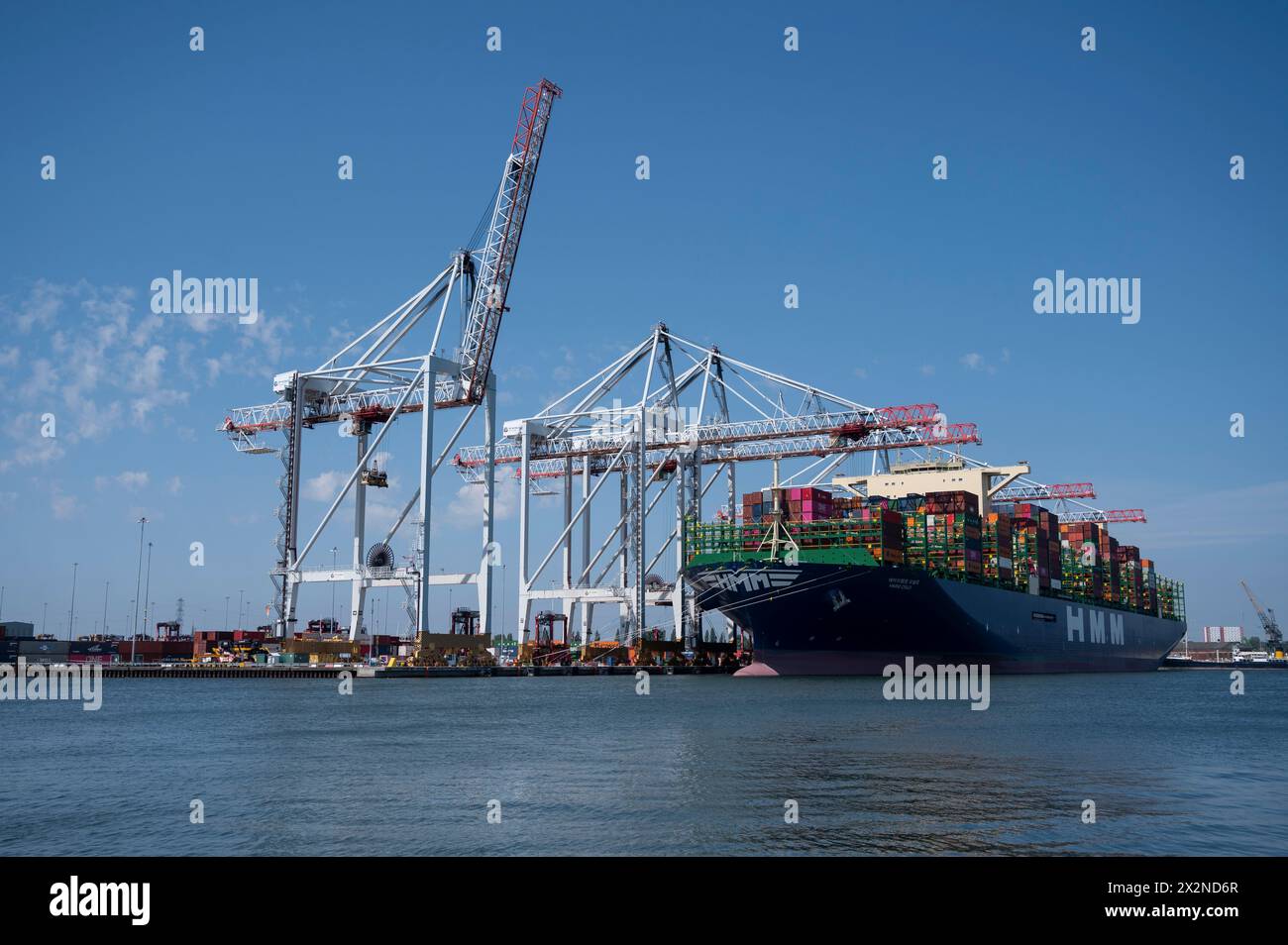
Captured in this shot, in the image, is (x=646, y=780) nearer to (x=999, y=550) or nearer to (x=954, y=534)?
(x=954, y=534)

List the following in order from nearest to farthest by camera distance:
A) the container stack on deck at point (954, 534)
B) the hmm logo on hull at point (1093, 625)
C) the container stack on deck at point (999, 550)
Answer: the container stack on deck at point (954, 534) < the container stack on deck at point (999, 550) < the hmm logo on hull at point (1093, 625)

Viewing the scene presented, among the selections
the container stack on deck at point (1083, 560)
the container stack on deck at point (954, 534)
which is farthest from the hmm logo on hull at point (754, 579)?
the container stack on deck at point (1083, 560)

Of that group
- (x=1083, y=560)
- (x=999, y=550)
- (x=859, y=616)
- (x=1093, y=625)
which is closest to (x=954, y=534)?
(x=999, y=550)

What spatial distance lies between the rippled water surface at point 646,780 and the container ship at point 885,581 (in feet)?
57.8

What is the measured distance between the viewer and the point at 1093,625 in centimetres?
8988

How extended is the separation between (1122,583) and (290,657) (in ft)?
238

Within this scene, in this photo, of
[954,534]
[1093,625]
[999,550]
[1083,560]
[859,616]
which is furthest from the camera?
[1083,560]

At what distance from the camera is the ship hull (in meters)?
63.1

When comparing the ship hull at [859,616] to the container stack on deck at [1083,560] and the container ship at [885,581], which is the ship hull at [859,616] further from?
the container stack on deck at [1083,560]

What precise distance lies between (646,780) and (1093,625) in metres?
76.3

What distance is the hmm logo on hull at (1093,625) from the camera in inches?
3337

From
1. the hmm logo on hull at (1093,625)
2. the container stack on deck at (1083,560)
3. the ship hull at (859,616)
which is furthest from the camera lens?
the container stack on deck at (1083,560)
